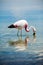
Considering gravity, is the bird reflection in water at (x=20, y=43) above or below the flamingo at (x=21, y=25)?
below

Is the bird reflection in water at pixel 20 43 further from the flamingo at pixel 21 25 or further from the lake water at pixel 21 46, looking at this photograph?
the flamingo at pixel 21 25

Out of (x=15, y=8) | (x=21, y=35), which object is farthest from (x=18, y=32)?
(x=15, y=8)

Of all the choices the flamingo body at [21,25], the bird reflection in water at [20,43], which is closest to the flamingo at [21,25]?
the flamingo body at [21,25]

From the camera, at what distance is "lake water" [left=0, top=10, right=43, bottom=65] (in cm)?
151

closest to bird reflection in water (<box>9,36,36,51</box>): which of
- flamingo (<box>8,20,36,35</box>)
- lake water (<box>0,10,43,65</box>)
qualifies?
lake water (<box>0,10,43,65</box>)

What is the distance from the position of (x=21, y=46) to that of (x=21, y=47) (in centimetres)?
1

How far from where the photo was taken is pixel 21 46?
60.7 inches

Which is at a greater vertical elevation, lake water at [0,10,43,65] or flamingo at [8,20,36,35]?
flamingo at [8,20,36,35]

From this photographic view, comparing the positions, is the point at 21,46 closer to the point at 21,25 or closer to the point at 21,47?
the point at 21,47

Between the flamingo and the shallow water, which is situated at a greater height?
the flamingo

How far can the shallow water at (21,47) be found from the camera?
151 centimetres

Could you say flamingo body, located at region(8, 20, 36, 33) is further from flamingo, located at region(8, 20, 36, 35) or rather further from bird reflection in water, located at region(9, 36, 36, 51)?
bird reflection in water, located at region(9, 36, 36, 51)

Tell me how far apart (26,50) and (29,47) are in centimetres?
5

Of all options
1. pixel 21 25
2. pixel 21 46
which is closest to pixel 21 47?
pixel 21 46
